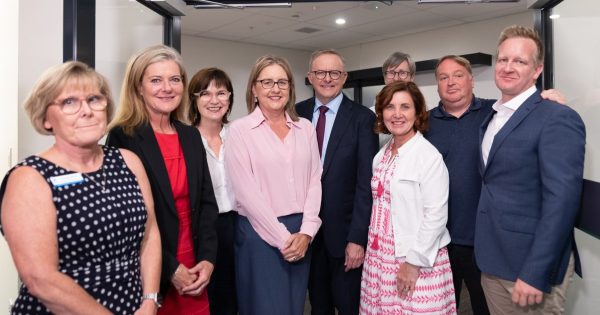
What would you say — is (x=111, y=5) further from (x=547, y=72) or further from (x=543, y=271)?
(x=547, y=72)

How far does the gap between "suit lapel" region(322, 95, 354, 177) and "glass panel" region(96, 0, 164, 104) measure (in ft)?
4.36

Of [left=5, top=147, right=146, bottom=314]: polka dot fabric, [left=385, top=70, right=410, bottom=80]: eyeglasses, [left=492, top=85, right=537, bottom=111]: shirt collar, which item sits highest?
[left=385, top=70, right=410, bottom=80]: eyeglasses

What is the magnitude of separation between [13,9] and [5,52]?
Result: 183 mm

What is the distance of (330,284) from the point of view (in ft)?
8.61

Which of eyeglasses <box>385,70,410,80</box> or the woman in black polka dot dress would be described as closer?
the woman in black polka dot dress

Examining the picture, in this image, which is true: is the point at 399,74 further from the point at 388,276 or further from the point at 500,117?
the point at 388,276

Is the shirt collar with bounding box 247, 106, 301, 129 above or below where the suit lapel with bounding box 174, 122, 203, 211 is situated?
above

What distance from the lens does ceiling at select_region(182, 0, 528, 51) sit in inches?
265

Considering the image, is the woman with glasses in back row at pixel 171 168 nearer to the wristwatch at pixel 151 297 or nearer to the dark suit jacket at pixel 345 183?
the wristwatch at pixel 151 297

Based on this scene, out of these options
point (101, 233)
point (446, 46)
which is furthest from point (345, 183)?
point (446, 46)

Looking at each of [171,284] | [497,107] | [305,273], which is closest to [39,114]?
[171,284]

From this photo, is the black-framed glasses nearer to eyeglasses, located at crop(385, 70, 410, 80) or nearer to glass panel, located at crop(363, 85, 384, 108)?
eyeglasses, located at crop(385, 70, 410, 80)

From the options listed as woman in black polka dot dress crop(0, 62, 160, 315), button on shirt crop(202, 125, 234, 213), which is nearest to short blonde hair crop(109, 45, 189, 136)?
woman in black polka dot dress crop(0, 62, 160, 315)

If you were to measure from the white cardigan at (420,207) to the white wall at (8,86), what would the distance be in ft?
5.71
